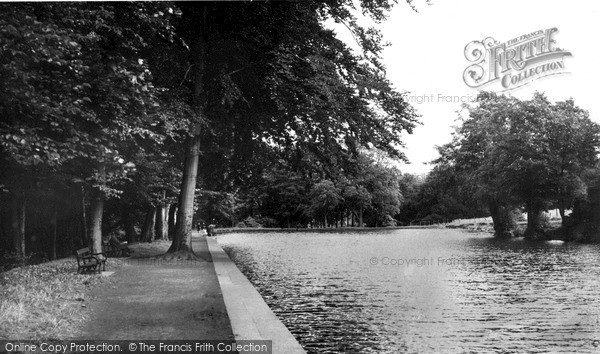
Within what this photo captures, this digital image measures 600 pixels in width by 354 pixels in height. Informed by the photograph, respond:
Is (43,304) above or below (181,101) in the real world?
below

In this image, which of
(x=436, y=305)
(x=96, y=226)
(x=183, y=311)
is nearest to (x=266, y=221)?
(x=96, y=226)

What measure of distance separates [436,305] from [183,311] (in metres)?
5.73

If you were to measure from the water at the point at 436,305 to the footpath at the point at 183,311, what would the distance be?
2.61 feet

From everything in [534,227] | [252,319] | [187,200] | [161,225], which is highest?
[187,200]

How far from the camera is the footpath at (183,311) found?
801 cm

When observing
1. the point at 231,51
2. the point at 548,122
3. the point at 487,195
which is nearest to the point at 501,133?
the point at 548,122

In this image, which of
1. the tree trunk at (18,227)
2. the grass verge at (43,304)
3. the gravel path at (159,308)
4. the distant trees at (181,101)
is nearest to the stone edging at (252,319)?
the gravel path at (159,308)

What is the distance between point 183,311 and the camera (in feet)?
32.6

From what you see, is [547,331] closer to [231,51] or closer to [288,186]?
[231,51]

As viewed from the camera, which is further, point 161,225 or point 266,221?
point 266,221

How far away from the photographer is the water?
8648 mm

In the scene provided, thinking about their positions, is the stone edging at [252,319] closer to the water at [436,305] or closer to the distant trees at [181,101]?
the water at [436,305]

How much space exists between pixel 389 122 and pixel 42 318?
18.0m

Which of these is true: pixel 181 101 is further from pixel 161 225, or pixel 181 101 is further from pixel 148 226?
pixel 161 225
